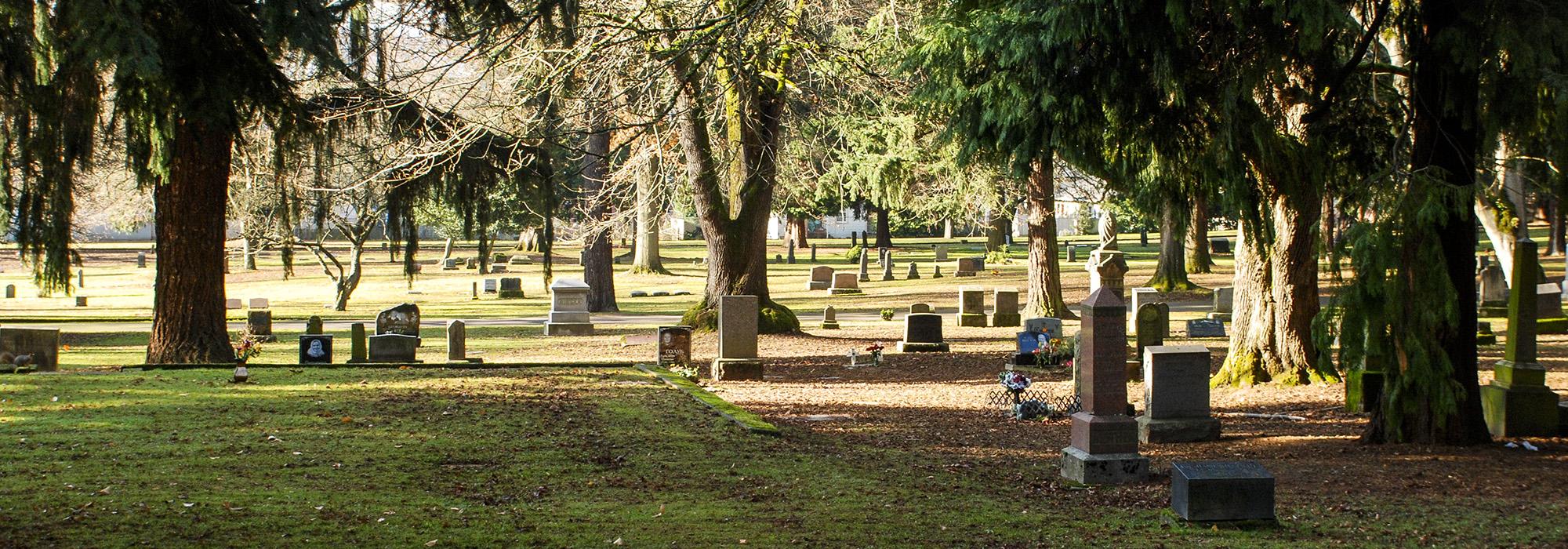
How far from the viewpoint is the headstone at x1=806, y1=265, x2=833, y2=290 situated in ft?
133

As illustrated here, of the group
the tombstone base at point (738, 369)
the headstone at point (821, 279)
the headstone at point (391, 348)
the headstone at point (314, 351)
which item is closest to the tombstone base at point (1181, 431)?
the tombstone base at point (738, 369)

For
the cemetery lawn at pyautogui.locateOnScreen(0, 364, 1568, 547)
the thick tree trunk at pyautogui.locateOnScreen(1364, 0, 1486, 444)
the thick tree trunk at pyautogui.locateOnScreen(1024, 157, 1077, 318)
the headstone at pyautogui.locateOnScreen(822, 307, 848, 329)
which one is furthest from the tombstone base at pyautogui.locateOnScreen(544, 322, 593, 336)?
the thick tree trunk at pyautogui.locateOnScreen(1364, 0, 1486, 444)

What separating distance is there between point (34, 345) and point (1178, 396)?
13721mm

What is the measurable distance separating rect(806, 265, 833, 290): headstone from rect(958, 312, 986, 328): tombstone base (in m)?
13.2

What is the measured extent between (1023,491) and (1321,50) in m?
4.89

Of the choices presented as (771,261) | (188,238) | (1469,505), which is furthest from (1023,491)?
(771,261)

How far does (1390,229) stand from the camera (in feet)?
32.1

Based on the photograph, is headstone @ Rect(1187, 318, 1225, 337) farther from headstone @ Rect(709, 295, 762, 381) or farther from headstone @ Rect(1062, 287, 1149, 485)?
headstone @ Rect(1062, 287, 1149, 485)

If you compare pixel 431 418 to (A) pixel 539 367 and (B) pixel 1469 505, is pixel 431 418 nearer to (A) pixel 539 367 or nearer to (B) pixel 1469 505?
(A) pixel 539 367

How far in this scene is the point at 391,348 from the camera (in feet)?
58.2

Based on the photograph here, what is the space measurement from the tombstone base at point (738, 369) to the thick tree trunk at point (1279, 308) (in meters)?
6.07

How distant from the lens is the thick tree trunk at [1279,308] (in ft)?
47.8

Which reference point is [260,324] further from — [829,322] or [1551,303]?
[1551,303]

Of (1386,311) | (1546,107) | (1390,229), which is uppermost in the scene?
(1546,107)
